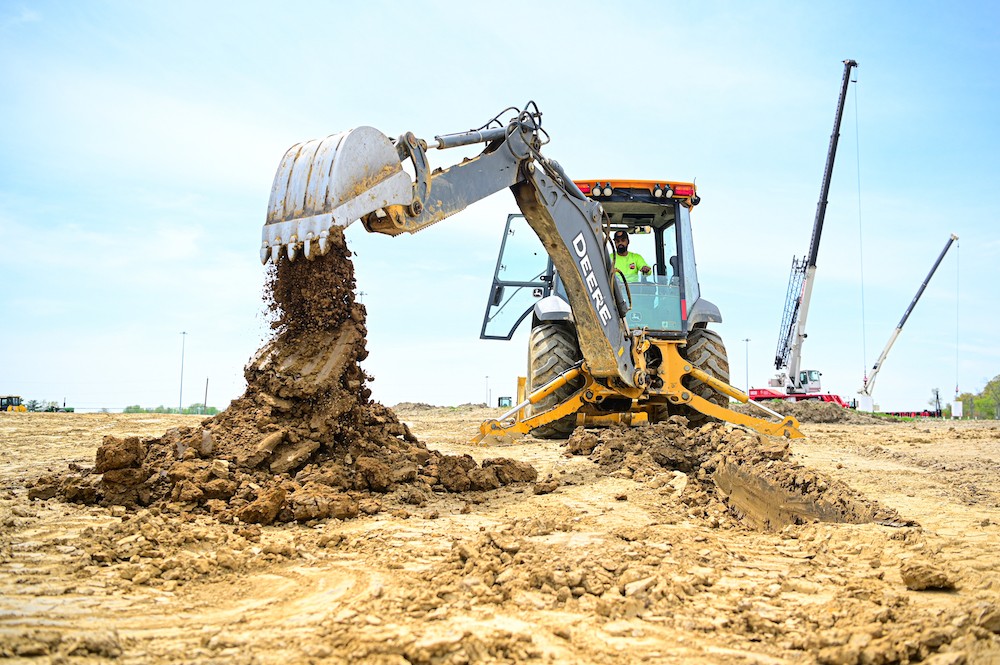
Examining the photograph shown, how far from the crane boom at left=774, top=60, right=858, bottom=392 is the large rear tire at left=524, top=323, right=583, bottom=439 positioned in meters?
13.9

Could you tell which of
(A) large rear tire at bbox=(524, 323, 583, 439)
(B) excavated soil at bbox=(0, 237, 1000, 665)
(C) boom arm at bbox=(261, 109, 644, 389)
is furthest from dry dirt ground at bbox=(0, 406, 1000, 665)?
(A) large rear tire at bbox=(524, 323, 583, 439)

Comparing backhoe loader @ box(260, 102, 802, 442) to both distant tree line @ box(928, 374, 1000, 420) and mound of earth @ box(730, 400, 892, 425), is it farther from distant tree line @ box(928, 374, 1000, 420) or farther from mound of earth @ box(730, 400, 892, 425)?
distant tree line @ box(928, 374, 1000, 420)

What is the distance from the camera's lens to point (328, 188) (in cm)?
378

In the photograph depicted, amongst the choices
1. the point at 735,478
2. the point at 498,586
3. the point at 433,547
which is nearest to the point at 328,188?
the point at 433,547

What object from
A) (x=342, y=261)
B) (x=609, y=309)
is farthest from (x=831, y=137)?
(x=342, y=261)

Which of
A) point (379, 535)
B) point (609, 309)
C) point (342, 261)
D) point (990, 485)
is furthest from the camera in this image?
point (609, 309)

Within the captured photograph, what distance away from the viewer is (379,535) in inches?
138

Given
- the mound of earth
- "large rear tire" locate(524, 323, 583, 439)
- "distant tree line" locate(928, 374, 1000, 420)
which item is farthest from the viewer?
"distant tree line" locate(928, 374, 1000, 420)

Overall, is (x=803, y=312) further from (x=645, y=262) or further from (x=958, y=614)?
(x=958, y=614)

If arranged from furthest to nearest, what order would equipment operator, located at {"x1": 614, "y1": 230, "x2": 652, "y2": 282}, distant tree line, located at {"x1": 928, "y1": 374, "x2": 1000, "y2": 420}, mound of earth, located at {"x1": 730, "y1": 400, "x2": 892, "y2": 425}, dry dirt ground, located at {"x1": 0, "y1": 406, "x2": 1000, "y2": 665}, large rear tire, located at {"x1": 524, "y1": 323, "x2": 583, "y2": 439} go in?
distant tree line, located at {"x1": 928, "y1": 374, "x2": 1000, "y2": 420} < mound of earth, located at {"x1": 730, "y1": 400, "x2": 892, "y2": 425} < equipment operator, located at {"x1": 614, "y1": 230, "x2": 652, "y2": 282} < large rear tire, located at {"x1": 524, "y1": 323, "x2": 583, "y2": 439} < dry dirt ground, located at {"x1": 0, "y1": 406, "x2": 1000, "y2": 665}

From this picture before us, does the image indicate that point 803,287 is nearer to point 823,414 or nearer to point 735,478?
point 823,414

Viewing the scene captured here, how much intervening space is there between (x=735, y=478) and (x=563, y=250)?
2391mm

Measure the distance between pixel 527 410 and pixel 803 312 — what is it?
15009mm

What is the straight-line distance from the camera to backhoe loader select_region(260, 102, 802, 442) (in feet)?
12.8
